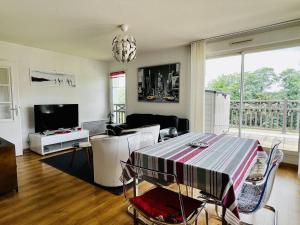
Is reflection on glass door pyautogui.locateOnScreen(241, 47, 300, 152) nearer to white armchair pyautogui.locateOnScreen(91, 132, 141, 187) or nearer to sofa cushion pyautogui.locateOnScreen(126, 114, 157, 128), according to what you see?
sofa cushion pyautogui.locateOnScreen(126, 114, 157, 128)

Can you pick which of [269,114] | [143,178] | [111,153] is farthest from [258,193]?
[269,114]

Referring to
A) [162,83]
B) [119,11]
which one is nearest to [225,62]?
[162,83]

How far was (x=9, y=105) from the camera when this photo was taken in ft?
12.5

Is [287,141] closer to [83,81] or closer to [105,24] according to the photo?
[105,24]

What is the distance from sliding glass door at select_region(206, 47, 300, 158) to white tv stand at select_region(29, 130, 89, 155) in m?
3.39

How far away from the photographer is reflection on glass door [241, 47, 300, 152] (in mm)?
3465

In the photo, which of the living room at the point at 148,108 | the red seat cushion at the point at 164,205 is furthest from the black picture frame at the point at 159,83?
the red seat cushion at the point at 164,205

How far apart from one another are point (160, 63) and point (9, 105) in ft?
11.4

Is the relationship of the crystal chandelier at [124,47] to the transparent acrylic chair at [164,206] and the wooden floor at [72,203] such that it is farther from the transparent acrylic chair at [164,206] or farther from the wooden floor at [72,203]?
the wooden floor at [72,203]

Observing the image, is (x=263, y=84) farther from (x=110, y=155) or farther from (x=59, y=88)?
(x=59, y=88)

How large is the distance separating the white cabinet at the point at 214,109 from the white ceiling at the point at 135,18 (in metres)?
1.32

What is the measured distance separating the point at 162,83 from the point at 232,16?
2.19m

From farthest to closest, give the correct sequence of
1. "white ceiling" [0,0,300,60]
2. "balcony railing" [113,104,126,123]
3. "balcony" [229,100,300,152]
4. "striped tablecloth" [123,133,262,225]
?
1. "balcony railing" [113,104,126,123]
2. "balcony" [229,100,300,152]
3. "white ceiling" [0,0,300,60]
4. "striped tablecloth" [123,133,262,225]

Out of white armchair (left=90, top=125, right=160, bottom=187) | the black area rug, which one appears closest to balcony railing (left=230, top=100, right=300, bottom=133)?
white armchair (left=90, top=125, right=160, bottom=187)
